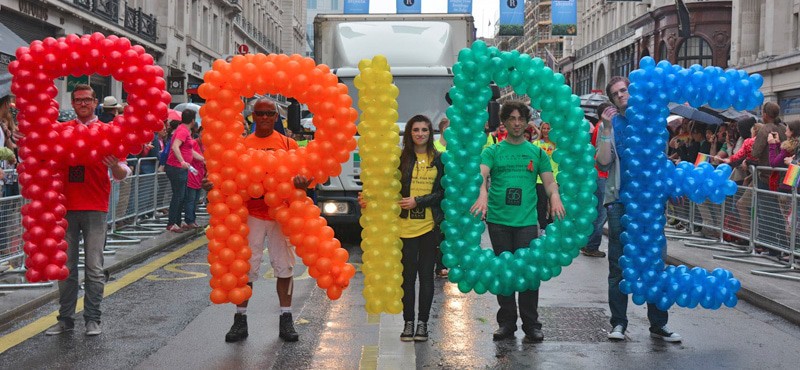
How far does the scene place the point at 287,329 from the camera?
735cm

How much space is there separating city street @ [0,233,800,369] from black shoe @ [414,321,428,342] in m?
0.06

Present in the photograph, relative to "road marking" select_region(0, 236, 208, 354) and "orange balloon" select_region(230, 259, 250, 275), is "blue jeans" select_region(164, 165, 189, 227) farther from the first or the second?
"orange balloon" select_region(230, 259, 250, 275)

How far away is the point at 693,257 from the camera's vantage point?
12.9m

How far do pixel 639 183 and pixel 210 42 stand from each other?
41389 mm

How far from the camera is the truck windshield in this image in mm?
14180

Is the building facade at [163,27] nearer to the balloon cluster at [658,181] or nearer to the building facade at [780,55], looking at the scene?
the balloon cluster at [658,181]

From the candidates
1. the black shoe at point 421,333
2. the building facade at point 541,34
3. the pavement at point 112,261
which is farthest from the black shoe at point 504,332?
the building facade at point 541,34

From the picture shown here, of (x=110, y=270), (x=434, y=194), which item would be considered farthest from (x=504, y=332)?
(x=110, y=270)

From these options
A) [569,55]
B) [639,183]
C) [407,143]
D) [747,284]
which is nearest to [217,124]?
[407,143]

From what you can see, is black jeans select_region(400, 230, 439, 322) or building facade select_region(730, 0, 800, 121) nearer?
black jeans select_region(400, 230, 439, 322)

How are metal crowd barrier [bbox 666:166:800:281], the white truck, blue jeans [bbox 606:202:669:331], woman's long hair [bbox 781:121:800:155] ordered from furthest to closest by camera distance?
the white truck → woman's long hair [bbox 781:121:800:155] → metal crowd barrier [bbox 666:166:800:281] → blue jeans [bbox 606:202:669:331]

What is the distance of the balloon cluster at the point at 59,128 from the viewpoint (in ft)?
23.7

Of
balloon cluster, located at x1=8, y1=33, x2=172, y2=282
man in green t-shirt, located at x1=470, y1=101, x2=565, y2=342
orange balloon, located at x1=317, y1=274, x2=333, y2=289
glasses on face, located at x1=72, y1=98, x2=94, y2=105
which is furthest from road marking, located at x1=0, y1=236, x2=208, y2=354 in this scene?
man in green t-shirt, located at x1=470, y1=101, x2=565, y2=342

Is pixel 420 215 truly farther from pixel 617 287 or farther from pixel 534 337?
pixel 617 287
